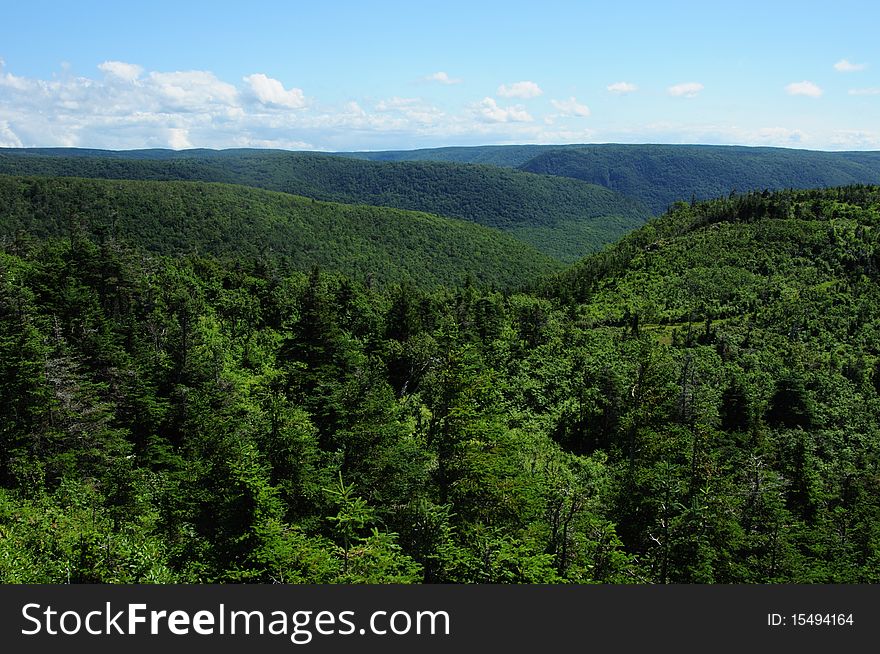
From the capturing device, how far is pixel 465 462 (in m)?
18.1

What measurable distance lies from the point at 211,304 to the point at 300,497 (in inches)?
1734

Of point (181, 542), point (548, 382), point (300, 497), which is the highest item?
point (300, 497)

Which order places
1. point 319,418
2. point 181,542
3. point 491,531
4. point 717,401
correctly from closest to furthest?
point 491,531 < point 181,542 < point 319,418 < point 717,401

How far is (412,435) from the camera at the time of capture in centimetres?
3316

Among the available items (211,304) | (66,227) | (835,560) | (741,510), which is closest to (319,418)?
(741,510)

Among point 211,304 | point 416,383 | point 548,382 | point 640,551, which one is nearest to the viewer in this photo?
point 640,551

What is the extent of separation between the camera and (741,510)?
2220cm

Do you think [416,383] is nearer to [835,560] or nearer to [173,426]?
[173,426]

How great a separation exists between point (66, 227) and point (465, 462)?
7758 inches

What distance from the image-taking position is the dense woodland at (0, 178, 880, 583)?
47.5 ft

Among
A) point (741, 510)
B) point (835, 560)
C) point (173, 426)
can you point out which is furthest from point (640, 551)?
point (173, 426)

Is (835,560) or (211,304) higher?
(211,304)

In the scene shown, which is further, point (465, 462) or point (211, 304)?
point (211, 304)

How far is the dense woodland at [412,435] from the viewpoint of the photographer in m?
14.5
